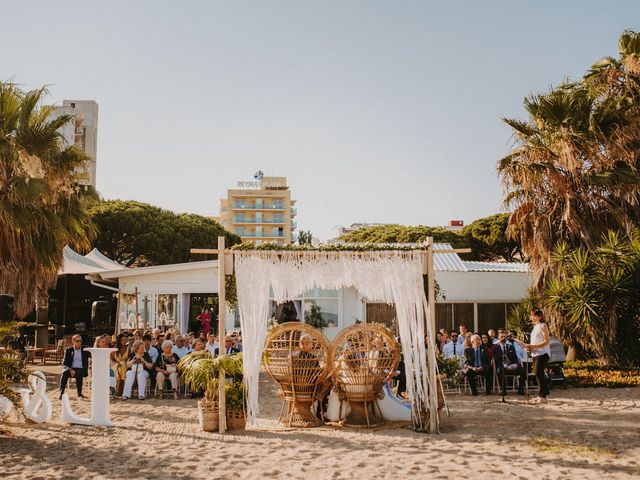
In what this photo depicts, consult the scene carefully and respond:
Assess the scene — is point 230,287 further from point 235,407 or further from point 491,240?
point 491,240

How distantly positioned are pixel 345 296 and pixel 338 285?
11164mm

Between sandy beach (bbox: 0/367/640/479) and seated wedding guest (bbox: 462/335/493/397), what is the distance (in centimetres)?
198

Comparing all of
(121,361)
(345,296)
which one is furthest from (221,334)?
(345,296)

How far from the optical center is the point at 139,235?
3800 centimetres

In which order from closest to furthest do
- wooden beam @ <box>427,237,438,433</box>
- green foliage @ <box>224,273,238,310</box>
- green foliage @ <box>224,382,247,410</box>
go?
wooden beam @ <box>427,237,438,433</box>, green foliage @ <box>224,382,247,410</box>, green foliage @ <box>224,273,238,310</box>

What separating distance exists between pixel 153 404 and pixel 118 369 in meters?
1.44

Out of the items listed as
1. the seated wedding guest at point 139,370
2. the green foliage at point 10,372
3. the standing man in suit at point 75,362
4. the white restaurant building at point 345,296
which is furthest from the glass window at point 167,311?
the green foliage at point 10,372

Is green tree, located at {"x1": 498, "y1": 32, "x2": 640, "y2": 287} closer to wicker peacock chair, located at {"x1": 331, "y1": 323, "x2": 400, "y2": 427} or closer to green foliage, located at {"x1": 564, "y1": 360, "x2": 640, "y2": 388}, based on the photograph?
green foliage, located at {"x1": 564, "y1": 360, "x2": 640, "y2": 388}

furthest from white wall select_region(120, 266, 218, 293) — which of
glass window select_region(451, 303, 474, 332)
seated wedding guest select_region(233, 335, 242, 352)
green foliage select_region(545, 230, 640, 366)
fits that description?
green foliage select_region(545, 230, 640, 366)

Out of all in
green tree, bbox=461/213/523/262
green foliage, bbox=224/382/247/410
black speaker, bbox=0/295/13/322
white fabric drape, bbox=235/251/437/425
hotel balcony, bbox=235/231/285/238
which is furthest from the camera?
hotel balcony, bbox=235/231/285/238

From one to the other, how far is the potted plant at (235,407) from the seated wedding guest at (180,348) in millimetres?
4830

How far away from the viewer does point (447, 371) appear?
12.3m

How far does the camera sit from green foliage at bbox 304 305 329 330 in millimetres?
19984

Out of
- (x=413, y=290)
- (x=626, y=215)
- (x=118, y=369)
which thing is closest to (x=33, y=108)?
(x=118, y=369)
